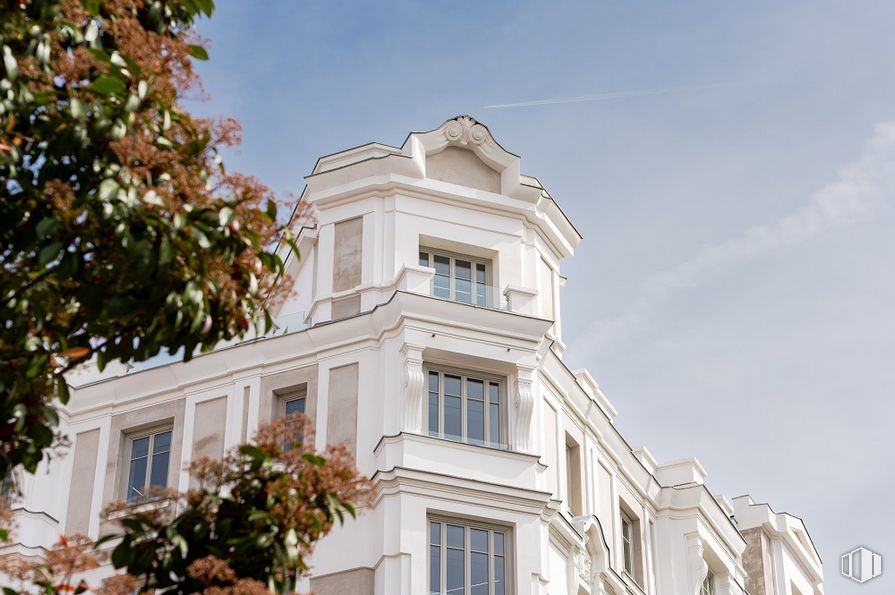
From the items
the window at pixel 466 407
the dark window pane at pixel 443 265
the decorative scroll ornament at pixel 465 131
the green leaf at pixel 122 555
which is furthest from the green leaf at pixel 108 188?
the decorative scroll ornament at pixel 465 131

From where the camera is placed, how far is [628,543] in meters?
38.7

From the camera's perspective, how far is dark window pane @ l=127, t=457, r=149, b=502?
34.5 meters

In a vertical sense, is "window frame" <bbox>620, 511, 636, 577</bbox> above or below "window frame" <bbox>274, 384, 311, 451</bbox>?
below

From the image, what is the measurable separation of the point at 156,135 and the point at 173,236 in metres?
1.37

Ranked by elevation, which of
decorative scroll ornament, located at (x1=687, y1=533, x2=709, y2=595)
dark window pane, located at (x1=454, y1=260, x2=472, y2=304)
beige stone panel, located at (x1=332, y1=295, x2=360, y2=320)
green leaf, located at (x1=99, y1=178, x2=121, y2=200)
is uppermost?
dark window pane, located at (x1=454, y1=260, x2=472, y2=304)

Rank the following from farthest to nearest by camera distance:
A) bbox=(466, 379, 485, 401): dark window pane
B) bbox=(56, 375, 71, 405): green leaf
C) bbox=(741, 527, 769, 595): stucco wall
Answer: bbox=(741, 527, 769, 595): stucco wall, bbox=(466, 379, 485, 401): dark window pane, bbox=(56, 375, 71, 405): green leaf

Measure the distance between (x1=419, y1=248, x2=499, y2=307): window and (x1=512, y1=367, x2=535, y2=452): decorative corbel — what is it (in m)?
2.10

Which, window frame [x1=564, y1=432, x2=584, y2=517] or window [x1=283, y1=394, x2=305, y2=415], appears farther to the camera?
window frame [x1=564, y1=432, x2=584, y2=517]

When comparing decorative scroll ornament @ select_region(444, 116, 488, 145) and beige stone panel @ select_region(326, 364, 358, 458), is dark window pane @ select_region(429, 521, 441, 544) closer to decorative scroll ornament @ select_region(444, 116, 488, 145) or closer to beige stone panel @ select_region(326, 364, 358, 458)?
beige stone panel @ select_region(326, 364, 358, 458)

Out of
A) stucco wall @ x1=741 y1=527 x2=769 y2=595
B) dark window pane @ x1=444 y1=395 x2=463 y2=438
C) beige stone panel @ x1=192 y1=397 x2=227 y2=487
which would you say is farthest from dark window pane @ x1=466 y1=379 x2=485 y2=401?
stucco wall @ x1=741 y1=527 x2=769 y2=595

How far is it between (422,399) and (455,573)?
3.71m

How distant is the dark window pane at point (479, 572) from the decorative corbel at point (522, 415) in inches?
103

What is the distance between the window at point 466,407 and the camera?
32438mm

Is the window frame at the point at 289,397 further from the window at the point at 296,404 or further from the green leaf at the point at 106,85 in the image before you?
the green leaf at the point at 106,85
